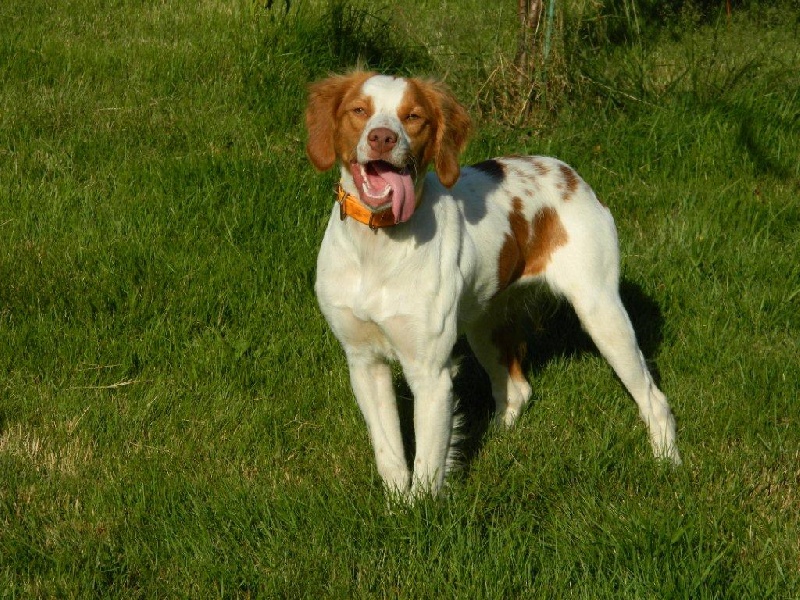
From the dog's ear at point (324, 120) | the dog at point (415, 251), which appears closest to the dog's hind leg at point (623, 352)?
the dog at point (415, 251)

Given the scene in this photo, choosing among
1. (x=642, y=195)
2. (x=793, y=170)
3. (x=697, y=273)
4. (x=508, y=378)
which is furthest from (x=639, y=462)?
(x=793, y=170)

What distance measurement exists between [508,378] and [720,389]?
846mm

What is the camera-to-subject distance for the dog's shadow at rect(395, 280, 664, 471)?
4.58m

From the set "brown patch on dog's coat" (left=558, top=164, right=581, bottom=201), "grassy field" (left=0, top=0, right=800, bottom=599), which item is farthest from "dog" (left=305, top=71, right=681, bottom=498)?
"grassy field" (left=0, top=0, right=800, bottom=599)

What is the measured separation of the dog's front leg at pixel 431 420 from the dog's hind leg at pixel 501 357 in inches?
33.6

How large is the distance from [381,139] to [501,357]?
5.06 ft

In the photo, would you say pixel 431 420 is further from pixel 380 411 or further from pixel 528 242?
pixel 528 242

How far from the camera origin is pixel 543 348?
4973 millimetres

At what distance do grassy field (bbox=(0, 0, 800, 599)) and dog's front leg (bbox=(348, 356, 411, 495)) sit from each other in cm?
13

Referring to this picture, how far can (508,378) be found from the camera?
14.9ft

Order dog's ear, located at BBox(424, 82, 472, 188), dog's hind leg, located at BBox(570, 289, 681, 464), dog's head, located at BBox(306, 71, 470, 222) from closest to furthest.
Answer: dog's head, located at BBox(306, 71, 470, 222), dog's ear, located at BBox(424, 82, 472, 188), dog's hind leg, located at BBox(570, 289, 681, 464)

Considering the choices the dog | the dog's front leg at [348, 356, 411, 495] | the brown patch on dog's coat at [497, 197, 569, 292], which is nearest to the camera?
the dog

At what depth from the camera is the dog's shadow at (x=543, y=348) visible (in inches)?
180

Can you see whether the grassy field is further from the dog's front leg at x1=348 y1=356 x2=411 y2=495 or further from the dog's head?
the dog's head
